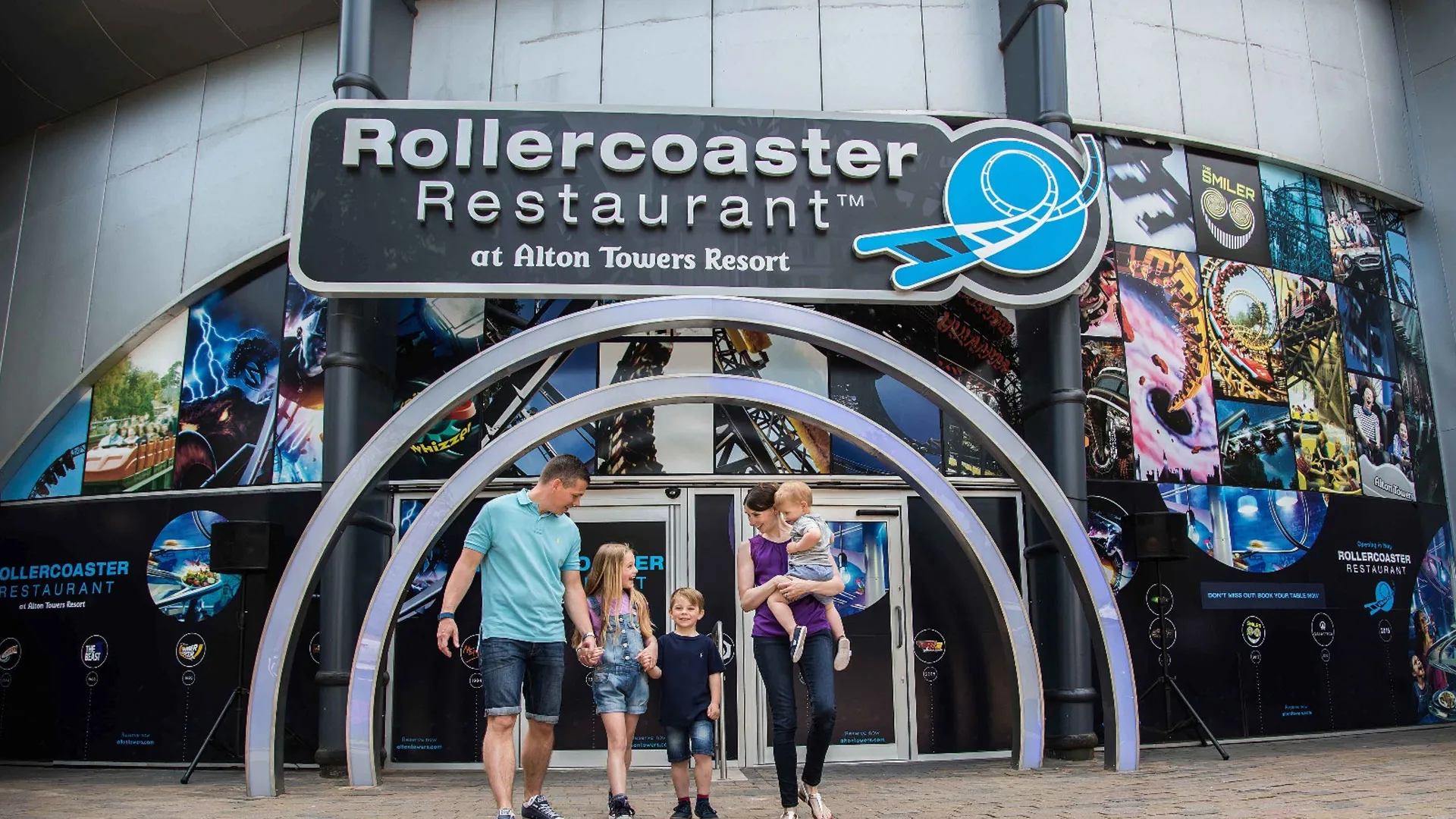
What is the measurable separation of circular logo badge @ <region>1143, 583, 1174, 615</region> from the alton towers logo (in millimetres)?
3077

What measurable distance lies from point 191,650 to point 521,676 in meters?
6.26

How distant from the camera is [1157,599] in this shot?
1006 cm

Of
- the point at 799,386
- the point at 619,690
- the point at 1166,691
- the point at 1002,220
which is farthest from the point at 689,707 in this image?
the point at 1166,691

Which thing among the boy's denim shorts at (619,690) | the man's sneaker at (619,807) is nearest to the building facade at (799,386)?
the boy's denim shorts at (619,690)

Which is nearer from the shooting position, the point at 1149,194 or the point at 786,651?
the point at 786,651

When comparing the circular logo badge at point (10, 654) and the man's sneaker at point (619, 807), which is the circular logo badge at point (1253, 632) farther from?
the circular logo badge at point (10, 654)

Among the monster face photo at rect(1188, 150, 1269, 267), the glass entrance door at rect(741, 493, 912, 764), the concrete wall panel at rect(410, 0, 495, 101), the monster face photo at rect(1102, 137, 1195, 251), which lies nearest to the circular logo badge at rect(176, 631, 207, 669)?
the glass entrance door at rect(741, 493, 912, 764)

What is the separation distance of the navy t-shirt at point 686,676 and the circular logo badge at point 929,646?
4.10 meters

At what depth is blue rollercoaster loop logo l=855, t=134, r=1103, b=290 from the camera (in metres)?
8.84

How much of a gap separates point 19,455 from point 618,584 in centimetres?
846

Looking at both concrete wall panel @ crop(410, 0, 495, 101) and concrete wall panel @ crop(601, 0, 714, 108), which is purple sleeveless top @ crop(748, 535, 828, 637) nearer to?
concrete wall panel @ crop(601, 0, 714, 108)

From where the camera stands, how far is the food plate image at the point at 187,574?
10.1m

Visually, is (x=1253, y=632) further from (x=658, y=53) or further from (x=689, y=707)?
(x=658, y=53)

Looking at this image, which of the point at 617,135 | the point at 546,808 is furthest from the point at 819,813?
the point at 617,135
